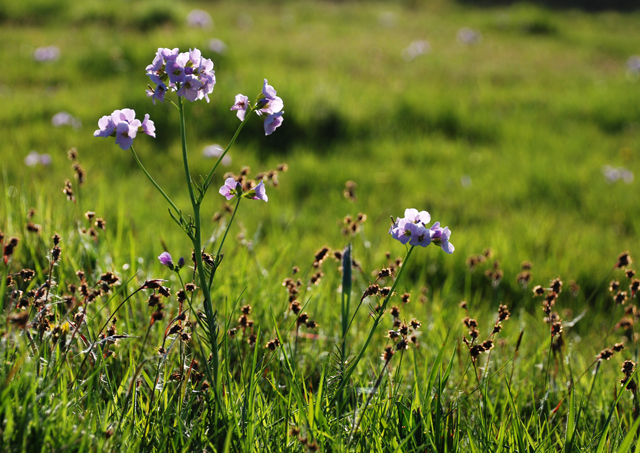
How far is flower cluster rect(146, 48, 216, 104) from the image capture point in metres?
1.34

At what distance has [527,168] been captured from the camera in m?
4.92

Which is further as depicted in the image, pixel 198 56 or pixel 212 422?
pixel 212 422

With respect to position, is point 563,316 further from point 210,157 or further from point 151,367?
point 210,157

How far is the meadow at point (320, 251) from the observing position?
4.99 feet

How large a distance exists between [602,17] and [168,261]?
67.8ft

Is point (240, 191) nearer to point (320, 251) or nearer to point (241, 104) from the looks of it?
point (241, 104)

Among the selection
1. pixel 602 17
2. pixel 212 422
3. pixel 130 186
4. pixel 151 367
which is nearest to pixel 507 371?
pixel 212 422

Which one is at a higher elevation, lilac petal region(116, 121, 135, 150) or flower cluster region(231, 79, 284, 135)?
flower cluster region(231, 79, 284, 135)

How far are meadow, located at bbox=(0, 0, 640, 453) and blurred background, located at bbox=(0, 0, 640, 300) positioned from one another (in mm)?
32

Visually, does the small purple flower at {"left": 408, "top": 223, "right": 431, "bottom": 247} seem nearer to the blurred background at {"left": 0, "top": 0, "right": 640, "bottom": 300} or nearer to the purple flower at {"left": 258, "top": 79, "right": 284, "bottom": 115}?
the purple flower at {"left": 258, "top": 79, "right": 284, "bottom": 115}

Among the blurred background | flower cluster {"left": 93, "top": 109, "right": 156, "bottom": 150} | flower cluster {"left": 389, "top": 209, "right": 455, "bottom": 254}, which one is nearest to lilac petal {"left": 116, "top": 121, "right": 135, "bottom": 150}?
flower cluster {"left": 93, "top": 109, "right": 156, "bottom": 150}

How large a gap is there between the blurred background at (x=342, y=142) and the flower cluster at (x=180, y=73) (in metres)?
1.10

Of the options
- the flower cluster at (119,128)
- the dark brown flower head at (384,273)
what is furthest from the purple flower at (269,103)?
the dark brown flower head at (384,273)

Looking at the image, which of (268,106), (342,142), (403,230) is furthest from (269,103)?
(342,142)
